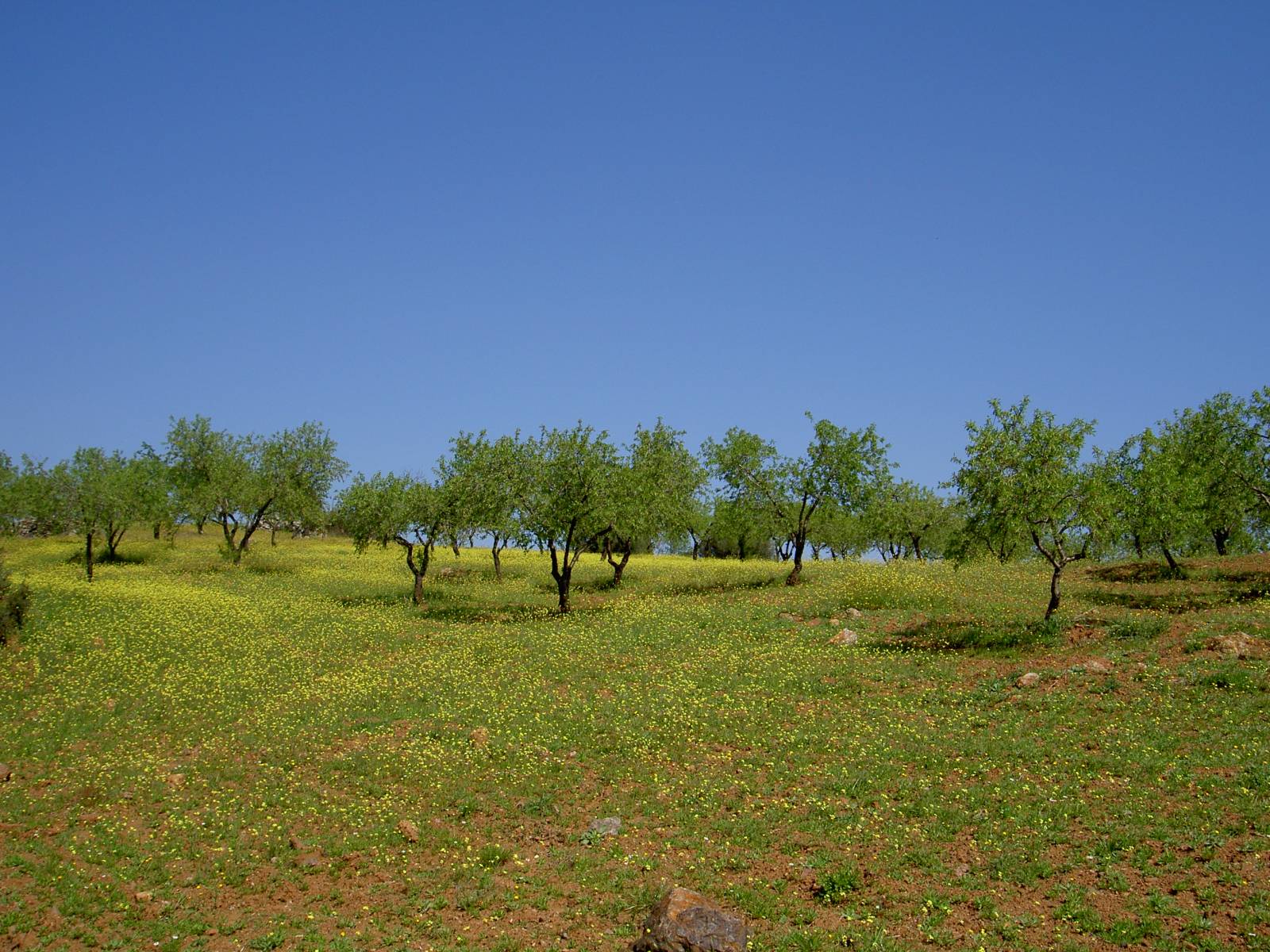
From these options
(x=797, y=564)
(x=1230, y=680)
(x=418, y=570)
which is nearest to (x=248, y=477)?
(x=418, y=570)

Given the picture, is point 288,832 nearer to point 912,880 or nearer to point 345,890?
point 345,890

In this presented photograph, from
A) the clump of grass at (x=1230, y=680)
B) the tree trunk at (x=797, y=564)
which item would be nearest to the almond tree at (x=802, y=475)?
the tree trunk at (x=797, y=564)

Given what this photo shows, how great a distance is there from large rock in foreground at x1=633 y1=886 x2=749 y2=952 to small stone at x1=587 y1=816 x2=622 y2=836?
4254 mm

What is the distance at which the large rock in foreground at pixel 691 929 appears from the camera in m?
Answer: 12.5

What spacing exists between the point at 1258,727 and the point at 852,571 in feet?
103

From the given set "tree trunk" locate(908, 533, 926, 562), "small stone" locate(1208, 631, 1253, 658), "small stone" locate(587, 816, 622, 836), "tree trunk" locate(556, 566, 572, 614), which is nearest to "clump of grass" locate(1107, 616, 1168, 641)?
"small stone" locate(1208, 631, 1253, 658)

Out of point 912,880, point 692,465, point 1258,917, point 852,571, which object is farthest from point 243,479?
point 1258,917

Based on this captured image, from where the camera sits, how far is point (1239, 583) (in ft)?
125

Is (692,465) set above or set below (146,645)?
above

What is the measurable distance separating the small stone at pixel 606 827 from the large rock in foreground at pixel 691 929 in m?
4.25

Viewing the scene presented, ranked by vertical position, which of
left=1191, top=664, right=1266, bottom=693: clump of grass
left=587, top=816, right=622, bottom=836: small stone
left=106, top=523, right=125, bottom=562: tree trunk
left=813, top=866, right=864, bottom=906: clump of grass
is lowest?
left=587, top=816, right=622, bottom=836: small stone

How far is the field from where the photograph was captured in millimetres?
14062

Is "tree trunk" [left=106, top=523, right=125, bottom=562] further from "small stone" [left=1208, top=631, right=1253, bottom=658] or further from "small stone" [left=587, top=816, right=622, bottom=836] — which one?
"small stone" [left=1208, top=631, right=1253, bottom=658]

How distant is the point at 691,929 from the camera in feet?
41.6
